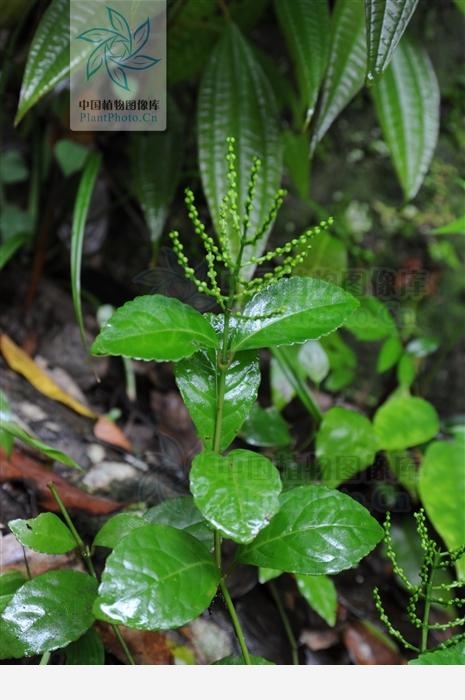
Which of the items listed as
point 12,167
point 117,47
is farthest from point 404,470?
point 12,167

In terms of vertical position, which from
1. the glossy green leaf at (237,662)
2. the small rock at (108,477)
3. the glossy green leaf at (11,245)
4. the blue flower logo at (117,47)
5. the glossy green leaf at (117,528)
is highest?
the blue flower logo at (117,47)

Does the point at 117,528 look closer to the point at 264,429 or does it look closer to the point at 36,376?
the point at 264,429

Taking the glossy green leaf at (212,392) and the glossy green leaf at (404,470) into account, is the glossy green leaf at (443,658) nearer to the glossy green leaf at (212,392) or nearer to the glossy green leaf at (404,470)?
the glossy green leaf at (212,392)

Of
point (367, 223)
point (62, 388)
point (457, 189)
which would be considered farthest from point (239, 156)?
point (457, 189)

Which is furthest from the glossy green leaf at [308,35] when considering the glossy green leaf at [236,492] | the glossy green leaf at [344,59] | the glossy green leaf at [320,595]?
the glossy green leaf at [320,595]

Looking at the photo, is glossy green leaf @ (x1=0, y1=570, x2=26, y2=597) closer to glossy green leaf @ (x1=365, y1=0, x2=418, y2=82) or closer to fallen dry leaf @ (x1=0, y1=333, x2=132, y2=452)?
fallen dry leaf @ (x1=0, y1=333, x2=132, y2=452)
